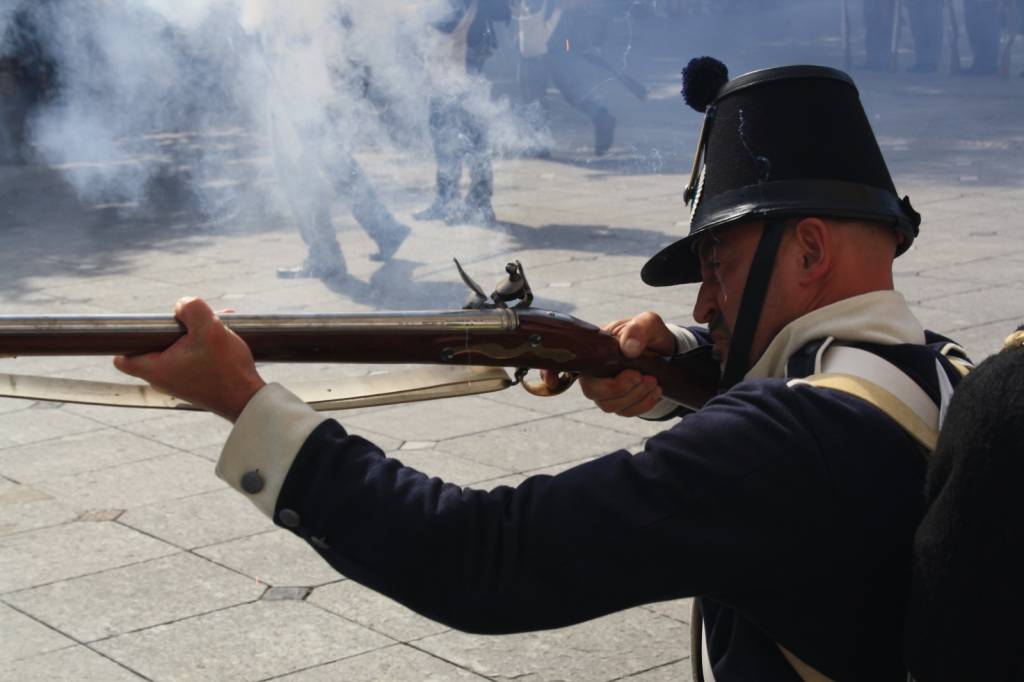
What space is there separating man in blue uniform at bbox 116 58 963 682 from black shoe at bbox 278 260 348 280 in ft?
21.9

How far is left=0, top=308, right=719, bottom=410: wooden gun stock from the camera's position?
1.88m

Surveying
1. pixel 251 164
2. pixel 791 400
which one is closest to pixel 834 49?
pixel 251 164

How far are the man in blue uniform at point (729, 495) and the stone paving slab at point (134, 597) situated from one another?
2161 mm

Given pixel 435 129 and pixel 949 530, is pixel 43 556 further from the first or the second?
pixel 435 129

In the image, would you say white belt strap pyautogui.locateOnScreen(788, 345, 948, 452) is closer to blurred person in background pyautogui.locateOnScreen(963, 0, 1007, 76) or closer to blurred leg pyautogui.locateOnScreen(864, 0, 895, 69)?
blurred person in background pyautogui.locateOnScreen(963, 0, 1007, 76)

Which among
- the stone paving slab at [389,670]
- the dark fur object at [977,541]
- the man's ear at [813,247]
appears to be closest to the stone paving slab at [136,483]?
the stone paving slab at [389,670]

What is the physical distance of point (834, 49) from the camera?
2400 cm

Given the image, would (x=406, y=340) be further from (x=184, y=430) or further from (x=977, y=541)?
(x=184, y=430)

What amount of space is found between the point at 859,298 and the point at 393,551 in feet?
2.53

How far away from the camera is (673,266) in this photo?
2.42m

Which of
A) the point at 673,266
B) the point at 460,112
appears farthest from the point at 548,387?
the point at 460,112

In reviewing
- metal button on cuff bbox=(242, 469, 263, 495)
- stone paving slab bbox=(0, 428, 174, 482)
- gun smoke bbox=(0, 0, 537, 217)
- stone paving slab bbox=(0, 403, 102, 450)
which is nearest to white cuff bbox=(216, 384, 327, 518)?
metal button on cuff bbox=(242, 469, 263, 495)

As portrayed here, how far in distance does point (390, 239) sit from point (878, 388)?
24.1 feet

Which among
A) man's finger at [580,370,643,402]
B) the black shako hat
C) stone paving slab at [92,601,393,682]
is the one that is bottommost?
stone paving slab at [92,601,393,682]
